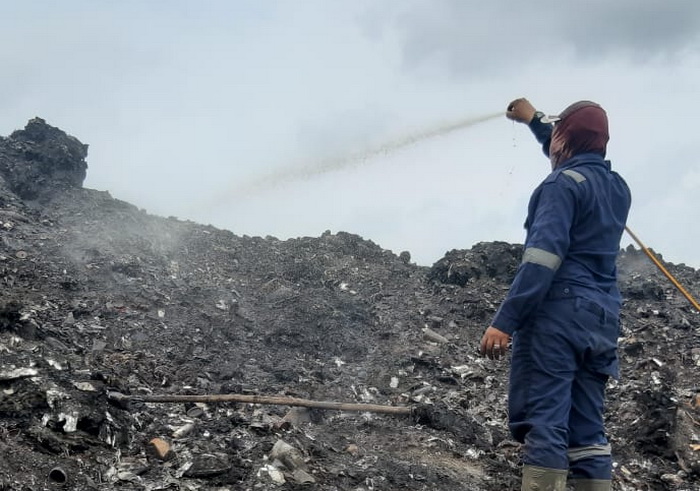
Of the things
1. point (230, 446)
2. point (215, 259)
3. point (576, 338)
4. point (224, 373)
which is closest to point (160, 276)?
point (215, 259)

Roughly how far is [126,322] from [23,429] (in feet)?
9.66

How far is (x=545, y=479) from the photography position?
2.90m

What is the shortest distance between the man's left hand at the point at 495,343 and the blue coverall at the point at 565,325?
0.12 feet

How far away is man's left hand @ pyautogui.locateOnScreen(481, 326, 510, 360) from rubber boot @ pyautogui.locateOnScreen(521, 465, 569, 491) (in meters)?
0.58

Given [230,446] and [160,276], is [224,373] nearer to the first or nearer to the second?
[230,446]

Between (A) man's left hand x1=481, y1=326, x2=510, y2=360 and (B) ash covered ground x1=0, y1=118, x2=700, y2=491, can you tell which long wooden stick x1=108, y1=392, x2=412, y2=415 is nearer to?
(B) ash covered ground x1=0, y1=118, x2=700, y2=491

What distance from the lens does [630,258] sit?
11.8 meters

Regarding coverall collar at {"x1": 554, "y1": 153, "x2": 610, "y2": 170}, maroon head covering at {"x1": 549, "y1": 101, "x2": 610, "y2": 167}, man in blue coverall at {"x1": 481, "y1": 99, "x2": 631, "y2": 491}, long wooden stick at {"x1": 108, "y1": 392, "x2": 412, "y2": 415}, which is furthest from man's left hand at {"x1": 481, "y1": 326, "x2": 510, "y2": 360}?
long wooden stick at {"x1": 108, "y1": 392, "x2": 412, "y2": 415}

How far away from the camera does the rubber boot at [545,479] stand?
2896 mm

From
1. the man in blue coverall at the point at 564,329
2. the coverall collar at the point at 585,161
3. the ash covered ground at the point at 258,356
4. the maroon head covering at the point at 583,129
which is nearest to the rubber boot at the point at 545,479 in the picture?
the man in blue coverall at the point at 564,329

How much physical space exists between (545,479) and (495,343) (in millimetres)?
690

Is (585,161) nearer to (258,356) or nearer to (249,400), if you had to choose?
(249,400)

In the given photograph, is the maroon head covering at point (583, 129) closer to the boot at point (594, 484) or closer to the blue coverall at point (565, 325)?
the blue coverall at point (565, 325)

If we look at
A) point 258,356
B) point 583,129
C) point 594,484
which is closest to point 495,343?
point 594,484
